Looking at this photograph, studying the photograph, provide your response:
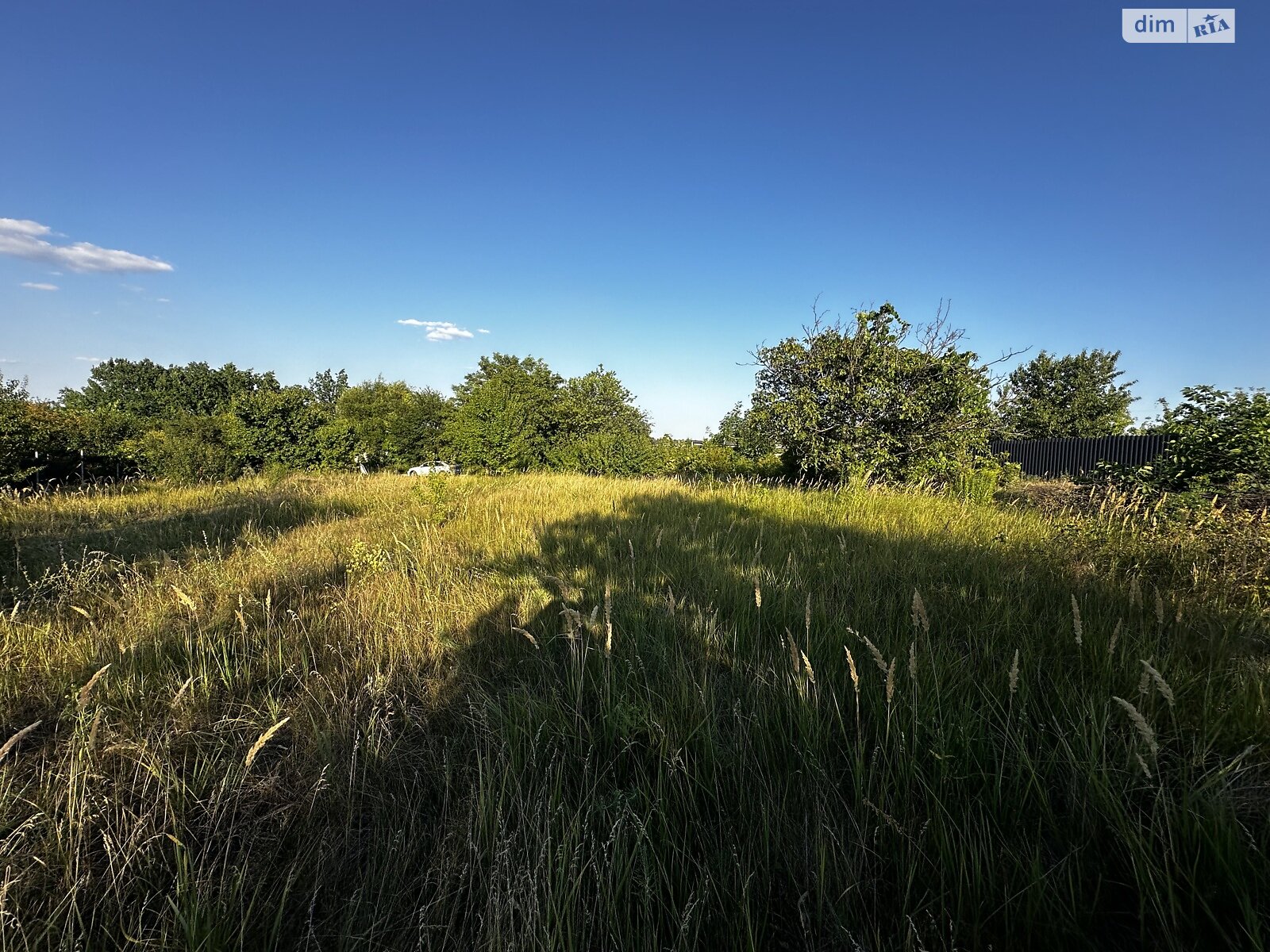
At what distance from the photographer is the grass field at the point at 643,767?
41.0 inches

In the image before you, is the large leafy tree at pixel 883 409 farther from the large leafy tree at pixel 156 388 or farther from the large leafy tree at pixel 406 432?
the large leafy tree at pixel 156 388

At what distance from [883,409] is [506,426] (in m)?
10.2

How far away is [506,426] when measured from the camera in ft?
46.9

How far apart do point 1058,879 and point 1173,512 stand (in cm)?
512

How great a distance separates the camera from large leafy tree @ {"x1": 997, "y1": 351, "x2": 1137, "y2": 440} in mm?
29922

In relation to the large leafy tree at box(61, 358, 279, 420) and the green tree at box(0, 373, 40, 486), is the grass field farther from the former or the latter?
the large leafy tree at box(61, 358, 279, 420)

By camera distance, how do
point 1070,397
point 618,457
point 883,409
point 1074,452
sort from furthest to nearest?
point 1070,397 < point 1074,452 < point 618,457 < point 883,409

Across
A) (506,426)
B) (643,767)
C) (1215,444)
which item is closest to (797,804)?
(643,767)

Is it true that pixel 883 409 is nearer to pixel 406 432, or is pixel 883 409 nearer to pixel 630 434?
pixel 630 434

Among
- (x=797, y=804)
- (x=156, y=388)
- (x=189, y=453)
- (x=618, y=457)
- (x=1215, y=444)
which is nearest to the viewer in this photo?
(x=797, y=804)

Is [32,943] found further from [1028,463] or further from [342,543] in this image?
[1028,463]

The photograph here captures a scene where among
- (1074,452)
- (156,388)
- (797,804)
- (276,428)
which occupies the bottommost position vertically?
(797,804)

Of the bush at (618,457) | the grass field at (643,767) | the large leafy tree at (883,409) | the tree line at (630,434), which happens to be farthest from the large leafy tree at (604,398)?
the grass field at (643,767)

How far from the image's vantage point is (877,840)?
1.19 meters
